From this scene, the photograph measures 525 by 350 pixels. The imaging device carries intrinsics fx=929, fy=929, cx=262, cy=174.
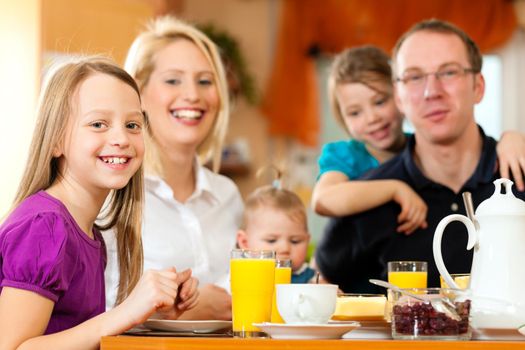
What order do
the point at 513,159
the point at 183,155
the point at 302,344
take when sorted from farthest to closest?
the point at 183,155 → the point at 513,159 → the point at 302,344

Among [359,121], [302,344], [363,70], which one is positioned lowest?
[302,344]

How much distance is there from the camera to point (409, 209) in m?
2.51

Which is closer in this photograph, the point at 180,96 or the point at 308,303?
the point at 308,303

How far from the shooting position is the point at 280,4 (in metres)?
6.39

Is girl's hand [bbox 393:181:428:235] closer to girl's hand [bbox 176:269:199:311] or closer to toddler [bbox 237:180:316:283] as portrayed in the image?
toddler [bbox 237:180:316:283]

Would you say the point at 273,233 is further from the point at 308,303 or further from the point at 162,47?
the point at 308,303

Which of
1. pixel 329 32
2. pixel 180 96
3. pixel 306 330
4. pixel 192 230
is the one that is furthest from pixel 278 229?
pixel 329 32

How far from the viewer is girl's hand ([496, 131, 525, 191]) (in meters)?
2.47

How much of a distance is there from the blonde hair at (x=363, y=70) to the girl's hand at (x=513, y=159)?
0.59 m

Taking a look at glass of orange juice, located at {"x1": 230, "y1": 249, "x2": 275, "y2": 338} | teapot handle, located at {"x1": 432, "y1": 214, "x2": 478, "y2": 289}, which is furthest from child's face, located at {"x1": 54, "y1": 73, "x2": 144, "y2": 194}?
teapot handle, located at {"x1": 432, "y1": 214, "x2": 478, "y2": 289}

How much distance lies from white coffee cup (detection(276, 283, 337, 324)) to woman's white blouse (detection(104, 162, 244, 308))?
1052mm

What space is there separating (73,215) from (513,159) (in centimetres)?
125

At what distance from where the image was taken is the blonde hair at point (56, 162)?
1.77 metres

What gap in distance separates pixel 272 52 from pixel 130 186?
452cm
